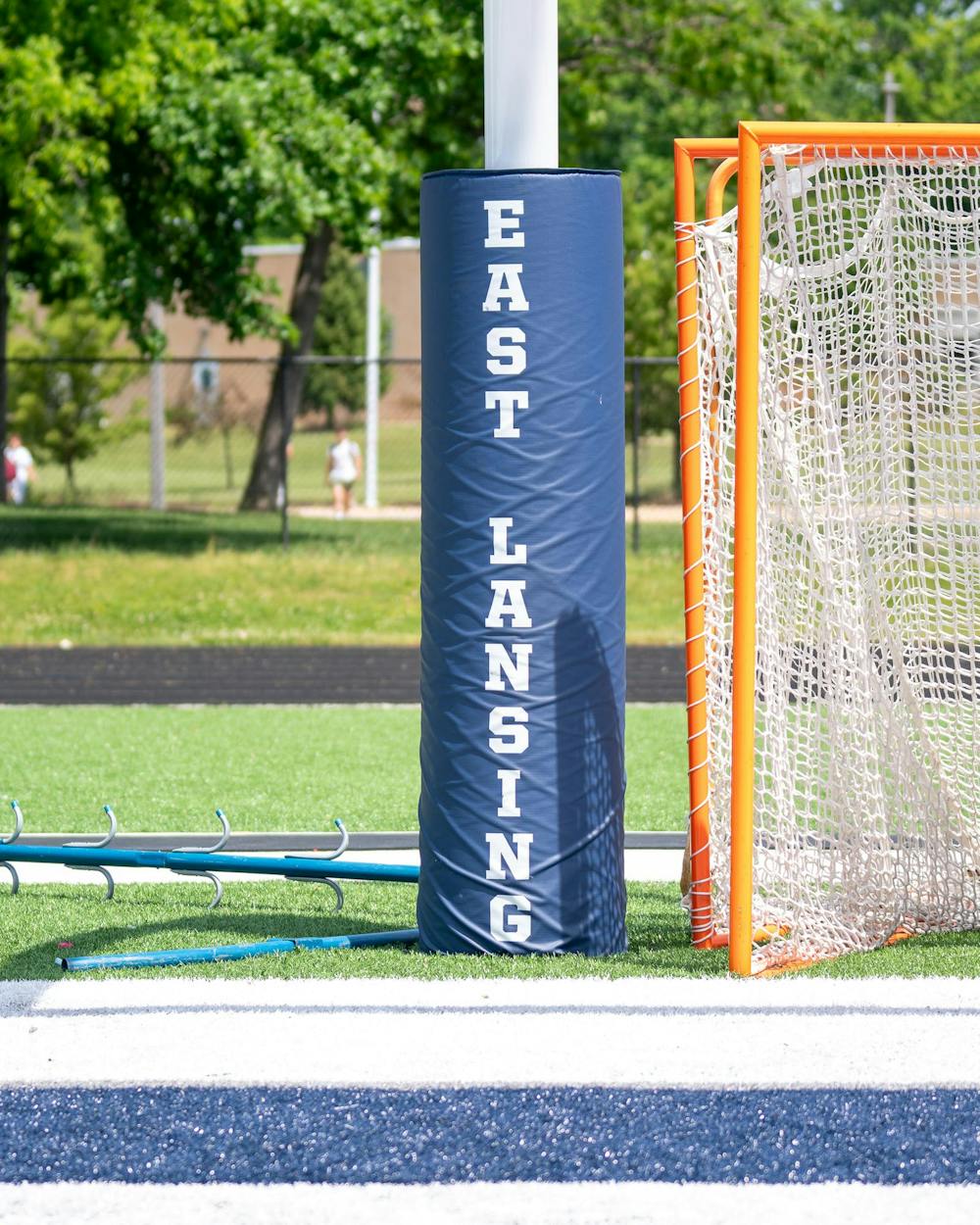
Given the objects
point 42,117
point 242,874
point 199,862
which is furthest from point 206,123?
point 199,862

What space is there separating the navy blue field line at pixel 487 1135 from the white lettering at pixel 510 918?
4.08ft

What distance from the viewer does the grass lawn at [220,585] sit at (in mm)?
17562

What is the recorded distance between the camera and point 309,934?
6117 mm

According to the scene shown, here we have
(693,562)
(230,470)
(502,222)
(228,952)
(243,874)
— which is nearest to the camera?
(502,222)

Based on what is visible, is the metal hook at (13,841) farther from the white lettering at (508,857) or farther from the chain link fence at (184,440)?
the chain link fence at (184,440)

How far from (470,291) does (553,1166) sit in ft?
8.91

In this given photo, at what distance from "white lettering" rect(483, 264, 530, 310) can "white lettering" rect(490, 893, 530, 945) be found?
5.79 feet

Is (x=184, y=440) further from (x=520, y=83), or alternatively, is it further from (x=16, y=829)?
(x=520, y=83)

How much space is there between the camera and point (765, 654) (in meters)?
5.96

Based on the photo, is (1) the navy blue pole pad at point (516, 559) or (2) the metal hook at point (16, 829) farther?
(2) the metal hook at point (16, 829)

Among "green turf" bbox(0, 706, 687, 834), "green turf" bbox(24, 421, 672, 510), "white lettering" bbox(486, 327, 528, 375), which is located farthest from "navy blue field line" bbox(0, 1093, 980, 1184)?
"green turf" bbox(24, 421, 672, 510)

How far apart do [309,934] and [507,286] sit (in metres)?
2.22

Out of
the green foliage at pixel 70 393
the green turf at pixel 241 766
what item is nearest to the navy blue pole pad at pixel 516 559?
the green turf at pixel 241 766

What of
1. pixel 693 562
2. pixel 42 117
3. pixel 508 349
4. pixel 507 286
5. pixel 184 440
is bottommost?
pixel 693 562
